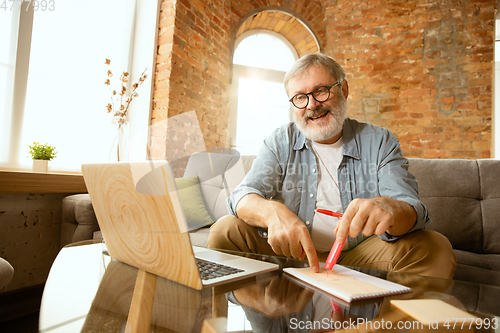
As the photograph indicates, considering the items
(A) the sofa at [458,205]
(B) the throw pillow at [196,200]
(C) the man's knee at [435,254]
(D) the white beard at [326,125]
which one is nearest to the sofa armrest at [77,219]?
(A) the sofa at [458,205]

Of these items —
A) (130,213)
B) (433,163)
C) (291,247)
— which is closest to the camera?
(130,213)

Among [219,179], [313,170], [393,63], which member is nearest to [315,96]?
[313,170]

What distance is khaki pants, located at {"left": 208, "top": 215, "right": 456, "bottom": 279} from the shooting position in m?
0.82

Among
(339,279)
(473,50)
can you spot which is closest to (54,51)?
(339,279)

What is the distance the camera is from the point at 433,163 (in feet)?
5.35

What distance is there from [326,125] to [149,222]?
0.92m

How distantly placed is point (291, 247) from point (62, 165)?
6.62 feet

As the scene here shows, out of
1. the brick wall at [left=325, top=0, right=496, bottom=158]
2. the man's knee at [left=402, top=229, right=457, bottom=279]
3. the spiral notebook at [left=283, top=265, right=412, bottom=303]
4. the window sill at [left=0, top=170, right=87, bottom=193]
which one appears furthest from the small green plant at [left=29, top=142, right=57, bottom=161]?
the brick wall at [left=325, top=0, right=496, bottom=158]

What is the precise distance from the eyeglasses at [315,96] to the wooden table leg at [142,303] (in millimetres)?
933

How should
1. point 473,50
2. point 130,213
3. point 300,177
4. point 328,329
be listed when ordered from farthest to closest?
1. point 473,50
2. point 300,177
3. point 130,213
4. point 328,329

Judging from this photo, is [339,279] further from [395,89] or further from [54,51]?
[395,89]

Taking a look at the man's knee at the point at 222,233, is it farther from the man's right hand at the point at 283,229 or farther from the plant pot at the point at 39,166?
the plant pot at the point at 39,166

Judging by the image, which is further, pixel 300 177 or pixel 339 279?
pixel 300 177

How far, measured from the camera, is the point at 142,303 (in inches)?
18.6
